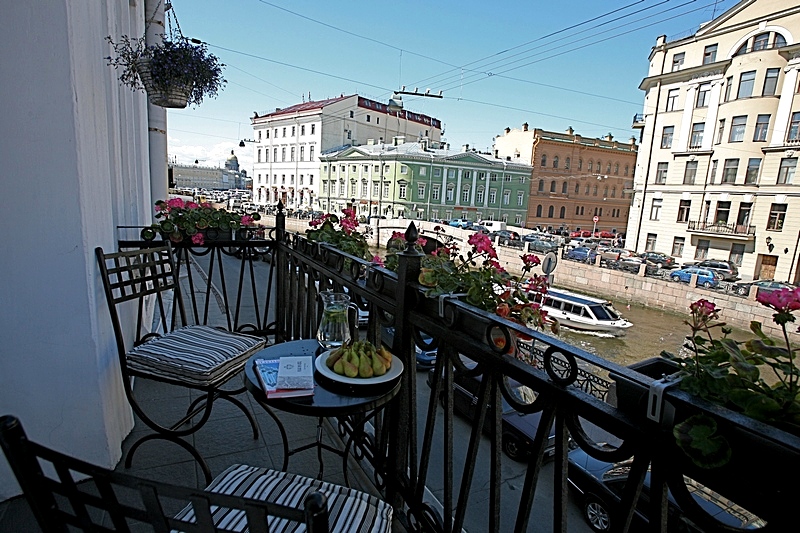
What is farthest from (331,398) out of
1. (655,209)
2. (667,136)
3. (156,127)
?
(667,136)

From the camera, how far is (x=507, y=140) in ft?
122

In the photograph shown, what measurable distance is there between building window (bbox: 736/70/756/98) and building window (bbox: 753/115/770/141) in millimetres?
1168

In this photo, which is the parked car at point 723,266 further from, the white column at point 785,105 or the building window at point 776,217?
the white column at point 785,105

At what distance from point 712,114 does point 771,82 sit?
2.28 metres

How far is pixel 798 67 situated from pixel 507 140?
74.7ft

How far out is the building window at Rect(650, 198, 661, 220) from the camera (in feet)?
69.8

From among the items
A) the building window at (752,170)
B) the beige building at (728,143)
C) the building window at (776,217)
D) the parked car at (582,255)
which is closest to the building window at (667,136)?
the beige building at (728,143)

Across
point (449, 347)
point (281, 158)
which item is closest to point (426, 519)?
point (449, 347)

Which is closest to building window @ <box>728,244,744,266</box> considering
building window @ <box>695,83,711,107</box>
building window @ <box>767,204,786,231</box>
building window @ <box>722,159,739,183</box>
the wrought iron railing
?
building window @ <box>767,204,786,231</box>

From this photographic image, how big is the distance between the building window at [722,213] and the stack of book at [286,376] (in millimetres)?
23337

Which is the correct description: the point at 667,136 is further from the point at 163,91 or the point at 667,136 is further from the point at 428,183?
the point at 163,91

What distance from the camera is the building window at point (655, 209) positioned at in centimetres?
2126

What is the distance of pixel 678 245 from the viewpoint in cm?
2053

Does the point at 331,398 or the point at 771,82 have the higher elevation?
the point at 771,82
